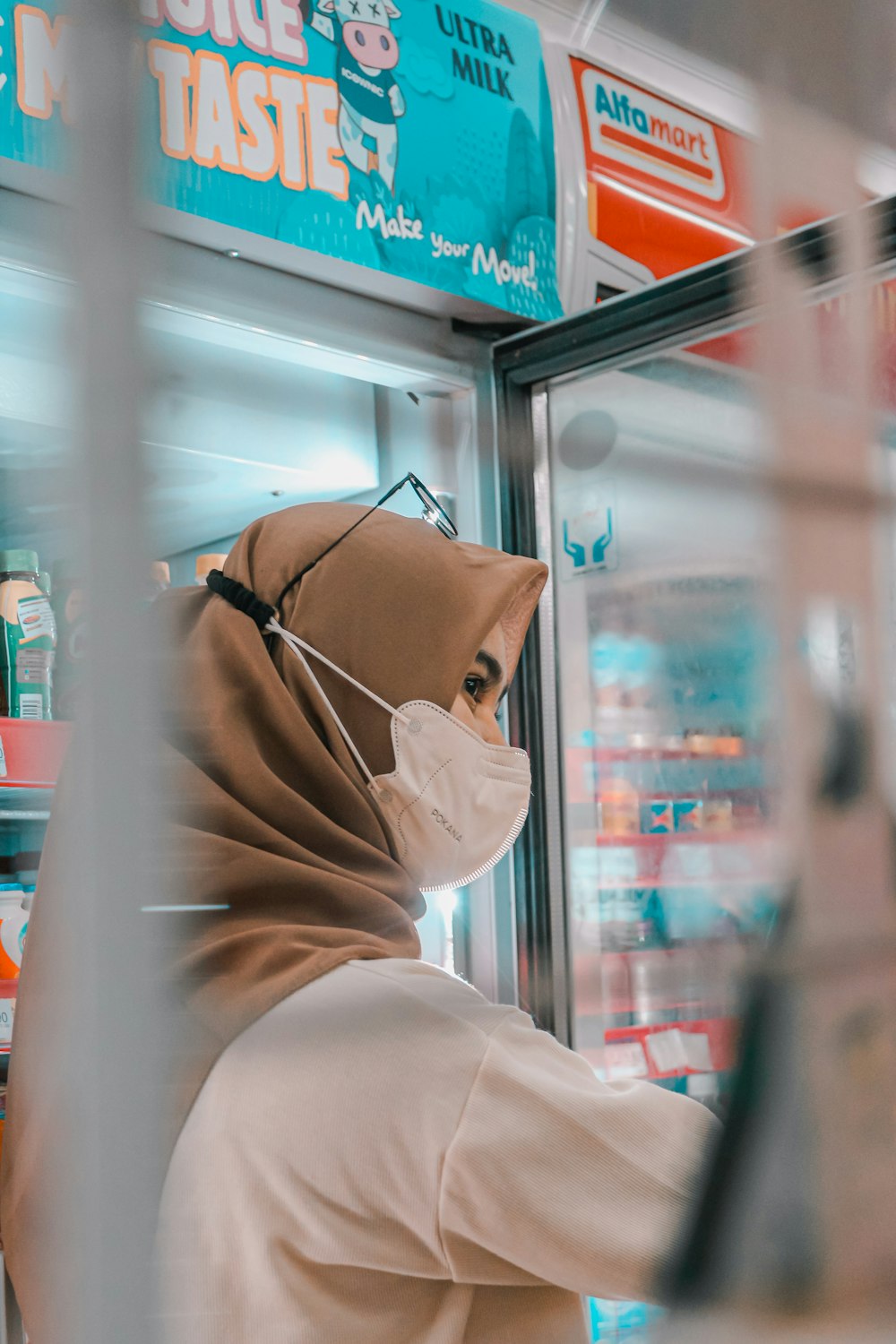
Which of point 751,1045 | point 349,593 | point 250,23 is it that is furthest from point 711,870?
point 250,23

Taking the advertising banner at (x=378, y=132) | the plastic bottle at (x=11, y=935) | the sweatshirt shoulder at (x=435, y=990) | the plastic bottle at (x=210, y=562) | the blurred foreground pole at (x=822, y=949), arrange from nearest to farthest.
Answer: the blurred foreground pole at (x=822, y=949)
the sweatshirt shoulder at (x=435, y=990)
the plastic bottle at (x=210, y=562)
the advertising banner at (x=378, y=132)
the plastic bottle at (x=11, y=935)

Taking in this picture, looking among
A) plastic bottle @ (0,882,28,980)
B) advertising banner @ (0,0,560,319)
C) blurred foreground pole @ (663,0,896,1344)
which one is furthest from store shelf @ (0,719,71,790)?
blurred foreground pole @ (663,0,896,1344)

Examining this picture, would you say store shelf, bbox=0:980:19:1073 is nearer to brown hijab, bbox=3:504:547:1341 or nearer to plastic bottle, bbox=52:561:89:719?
brown hijab, bbox=3:504:547:1341

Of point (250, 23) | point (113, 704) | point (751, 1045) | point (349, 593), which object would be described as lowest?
point (751, 1045)

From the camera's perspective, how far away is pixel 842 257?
0.42m

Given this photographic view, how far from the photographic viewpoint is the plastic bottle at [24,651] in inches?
65.0

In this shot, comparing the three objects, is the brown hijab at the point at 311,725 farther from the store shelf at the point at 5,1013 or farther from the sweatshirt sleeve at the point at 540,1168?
the store shelf at the point at 5,1013

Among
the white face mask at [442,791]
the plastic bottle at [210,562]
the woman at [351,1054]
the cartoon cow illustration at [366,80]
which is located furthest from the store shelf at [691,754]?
the cartoon cow illustration at [366,80]

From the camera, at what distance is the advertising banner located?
63.3 inches

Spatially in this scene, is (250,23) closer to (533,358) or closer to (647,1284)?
(533,358)

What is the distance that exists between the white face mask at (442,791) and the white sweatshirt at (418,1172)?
354 mm

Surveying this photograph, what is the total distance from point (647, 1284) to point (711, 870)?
0.17 meters

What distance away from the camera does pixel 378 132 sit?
1.86 metres

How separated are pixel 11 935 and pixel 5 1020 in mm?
110
